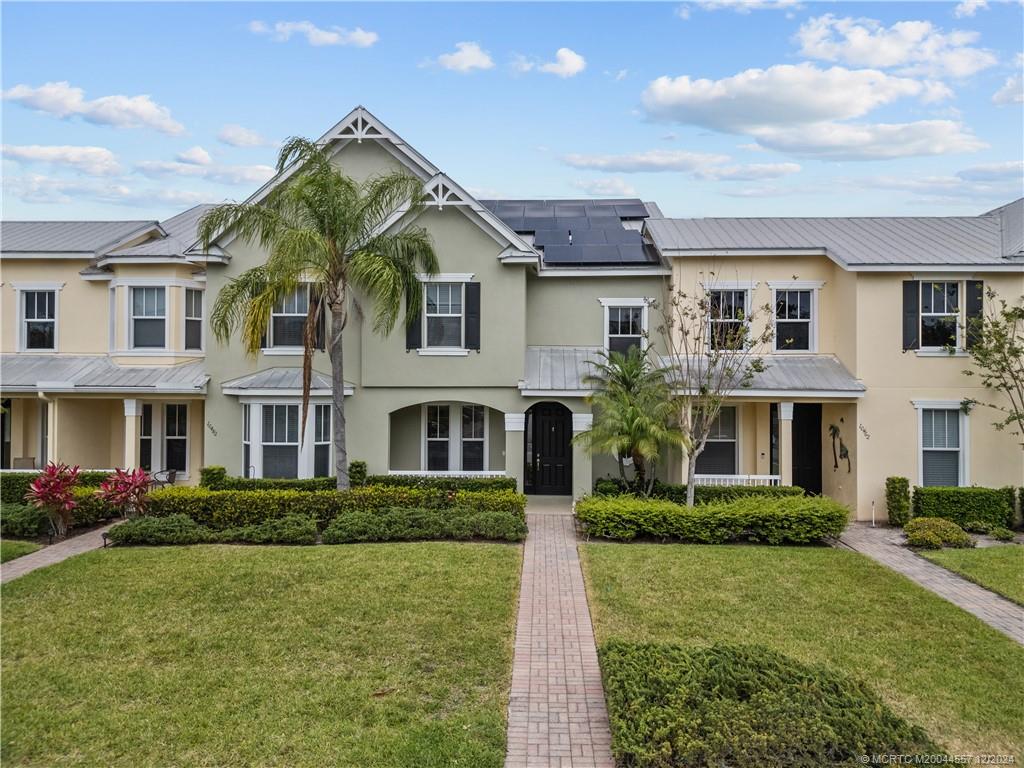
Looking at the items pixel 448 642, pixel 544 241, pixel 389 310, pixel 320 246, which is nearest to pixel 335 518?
pixel 389 310

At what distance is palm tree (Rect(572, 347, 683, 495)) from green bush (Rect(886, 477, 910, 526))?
5273 mm

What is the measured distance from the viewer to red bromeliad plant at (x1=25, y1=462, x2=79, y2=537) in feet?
47.9

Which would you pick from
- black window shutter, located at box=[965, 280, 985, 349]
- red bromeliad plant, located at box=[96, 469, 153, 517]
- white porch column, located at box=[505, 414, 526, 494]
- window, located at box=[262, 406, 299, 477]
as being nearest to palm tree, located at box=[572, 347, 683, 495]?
white porch column, located at box=[505, 414, 526, 494]

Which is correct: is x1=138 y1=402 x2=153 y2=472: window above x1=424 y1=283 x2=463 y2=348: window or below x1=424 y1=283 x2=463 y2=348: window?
below

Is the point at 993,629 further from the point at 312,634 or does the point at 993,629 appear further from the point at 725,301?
the point at 725,301

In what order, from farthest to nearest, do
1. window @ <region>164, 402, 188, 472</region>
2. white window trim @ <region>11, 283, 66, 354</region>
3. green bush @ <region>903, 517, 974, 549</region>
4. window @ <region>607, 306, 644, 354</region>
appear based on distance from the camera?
white window trim @ <region>11, 283, 66, 354</region>
window @ <region>164, 402, 188, 472</region>
window @ <region>607, 306, 644, 354</region>
green bush @ <region>903, 517, 974, 549</region>

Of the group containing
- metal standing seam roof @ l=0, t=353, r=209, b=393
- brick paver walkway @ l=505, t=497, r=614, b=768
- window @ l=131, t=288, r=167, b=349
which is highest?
window @ l=131, t=288, r=167, b=349

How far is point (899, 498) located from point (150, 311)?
2012 centimetres

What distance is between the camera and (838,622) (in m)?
9.93

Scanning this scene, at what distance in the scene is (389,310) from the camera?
1534 centimetres

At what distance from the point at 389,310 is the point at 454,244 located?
12.0 ft

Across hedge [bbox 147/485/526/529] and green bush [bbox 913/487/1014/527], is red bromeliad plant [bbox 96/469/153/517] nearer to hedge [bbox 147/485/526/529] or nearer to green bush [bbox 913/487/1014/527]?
hedge [bbox 147/485/526/529]

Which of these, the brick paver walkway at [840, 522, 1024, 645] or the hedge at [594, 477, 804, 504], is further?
the hedge at [594, 477, 804, 504]

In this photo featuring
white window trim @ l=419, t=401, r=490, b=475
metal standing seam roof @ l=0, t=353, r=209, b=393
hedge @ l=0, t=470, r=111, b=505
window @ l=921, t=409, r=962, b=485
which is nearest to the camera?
window @ l=921, t=409, r=962, b=485
